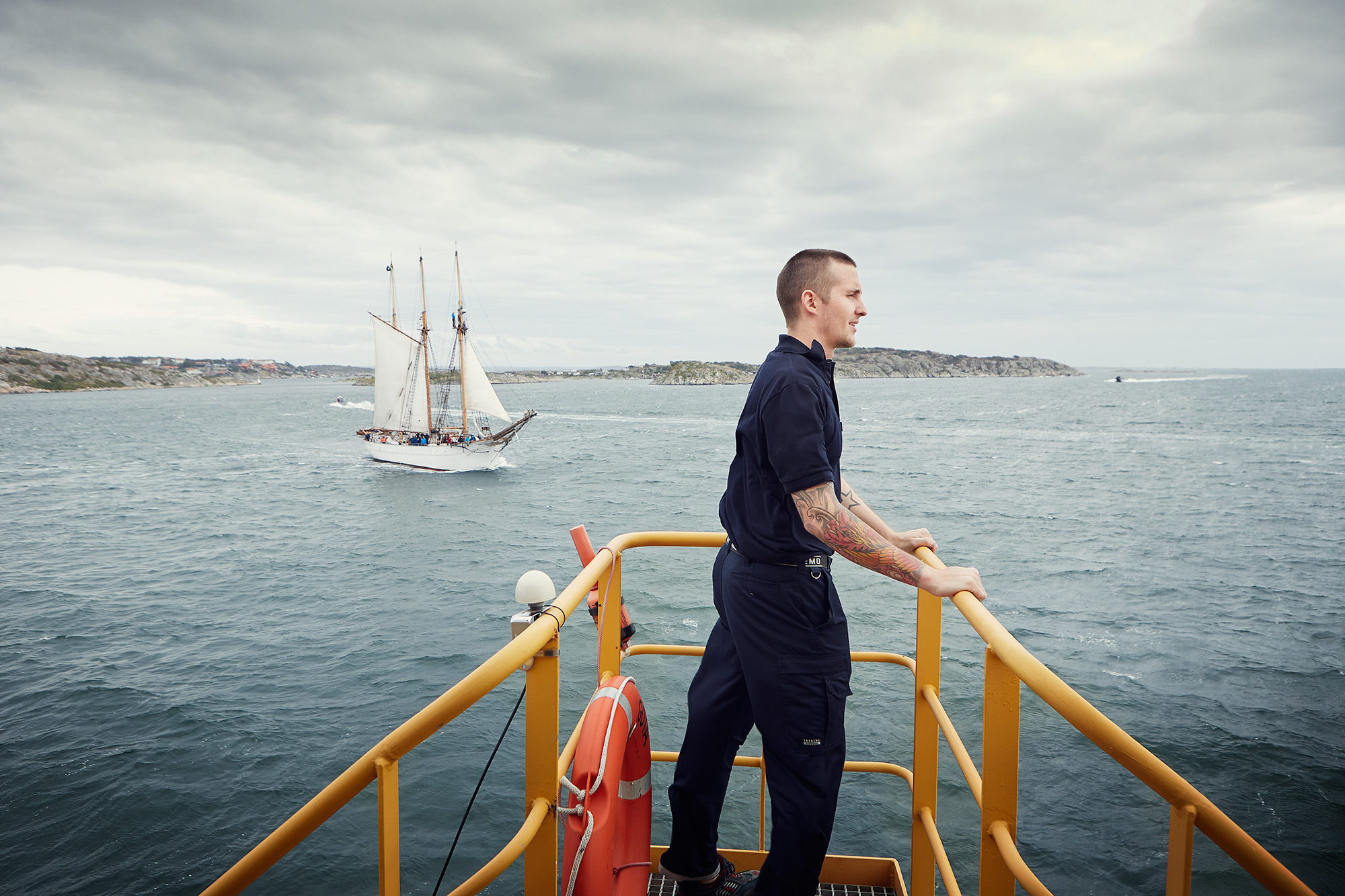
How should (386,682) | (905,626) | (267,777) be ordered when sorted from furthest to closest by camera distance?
1. (905,626)
2. (386,682)
3. (267,777)

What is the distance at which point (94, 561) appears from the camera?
23281 mm

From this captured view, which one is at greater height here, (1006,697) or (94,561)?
(1006,697)

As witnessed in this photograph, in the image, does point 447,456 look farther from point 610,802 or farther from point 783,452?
point 783,452

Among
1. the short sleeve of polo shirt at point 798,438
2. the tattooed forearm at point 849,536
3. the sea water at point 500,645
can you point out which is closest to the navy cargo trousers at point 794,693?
the tattooed forearm at point 849,536

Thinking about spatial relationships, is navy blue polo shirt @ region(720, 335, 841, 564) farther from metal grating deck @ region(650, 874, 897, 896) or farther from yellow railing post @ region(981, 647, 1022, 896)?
metal grating deck @ region(650, 874, 897, 896)

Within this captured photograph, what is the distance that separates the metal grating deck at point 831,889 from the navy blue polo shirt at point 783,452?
1.65 m

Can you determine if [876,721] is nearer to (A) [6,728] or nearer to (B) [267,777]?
(B) [267,777]

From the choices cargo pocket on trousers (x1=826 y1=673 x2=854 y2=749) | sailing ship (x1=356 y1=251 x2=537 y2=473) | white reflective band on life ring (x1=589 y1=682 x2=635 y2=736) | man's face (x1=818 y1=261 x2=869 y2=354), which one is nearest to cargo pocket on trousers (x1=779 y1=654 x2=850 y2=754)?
cargo pocket on trousers (x1=826 y1=673 x2=854 y2=749)

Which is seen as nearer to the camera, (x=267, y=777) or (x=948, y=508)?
(x=267, y=777)

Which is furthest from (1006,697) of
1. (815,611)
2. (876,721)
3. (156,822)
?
(156,822)

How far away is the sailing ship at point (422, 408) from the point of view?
160 feet

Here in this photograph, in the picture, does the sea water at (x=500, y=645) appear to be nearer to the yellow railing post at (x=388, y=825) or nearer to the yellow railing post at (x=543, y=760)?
the yellow railing post at (x=543, y=760)

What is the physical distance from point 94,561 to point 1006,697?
29.2m

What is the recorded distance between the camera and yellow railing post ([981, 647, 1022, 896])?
1844mm
